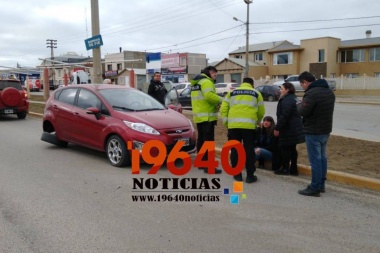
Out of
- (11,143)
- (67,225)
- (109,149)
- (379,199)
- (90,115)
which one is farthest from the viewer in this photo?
(11,143)

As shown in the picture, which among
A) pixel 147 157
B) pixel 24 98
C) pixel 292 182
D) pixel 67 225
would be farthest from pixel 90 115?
pixel 24 98

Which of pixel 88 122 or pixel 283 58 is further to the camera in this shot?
pixel 283 58

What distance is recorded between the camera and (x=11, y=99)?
15086mm

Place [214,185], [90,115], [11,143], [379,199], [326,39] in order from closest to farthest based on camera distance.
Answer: [379,199] → [214,185] → [90,115] → [11,143] → [326,39]

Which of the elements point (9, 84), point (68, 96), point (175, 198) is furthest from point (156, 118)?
point (9, 84)

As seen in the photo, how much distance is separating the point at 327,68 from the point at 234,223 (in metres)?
Answer: 46.1

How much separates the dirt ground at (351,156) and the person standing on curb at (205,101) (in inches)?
77.2

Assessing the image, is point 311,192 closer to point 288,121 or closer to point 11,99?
point 288,121

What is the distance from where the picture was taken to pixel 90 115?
25.6 ft

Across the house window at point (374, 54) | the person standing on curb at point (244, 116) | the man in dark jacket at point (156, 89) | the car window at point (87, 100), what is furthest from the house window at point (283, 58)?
the person standing on curb at point (244, 116)

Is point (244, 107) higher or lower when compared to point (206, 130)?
higher

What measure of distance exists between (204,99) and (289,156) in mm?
1814

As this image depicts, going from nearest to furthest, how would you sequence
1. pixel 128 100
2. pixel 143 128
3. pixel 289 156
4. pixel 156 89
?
pixel 289 156 → pixel 143 128 → pixel 128 100 → pixel 156 89

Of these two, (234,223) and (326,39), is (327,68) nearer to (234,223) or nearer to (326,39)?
(326,39)
